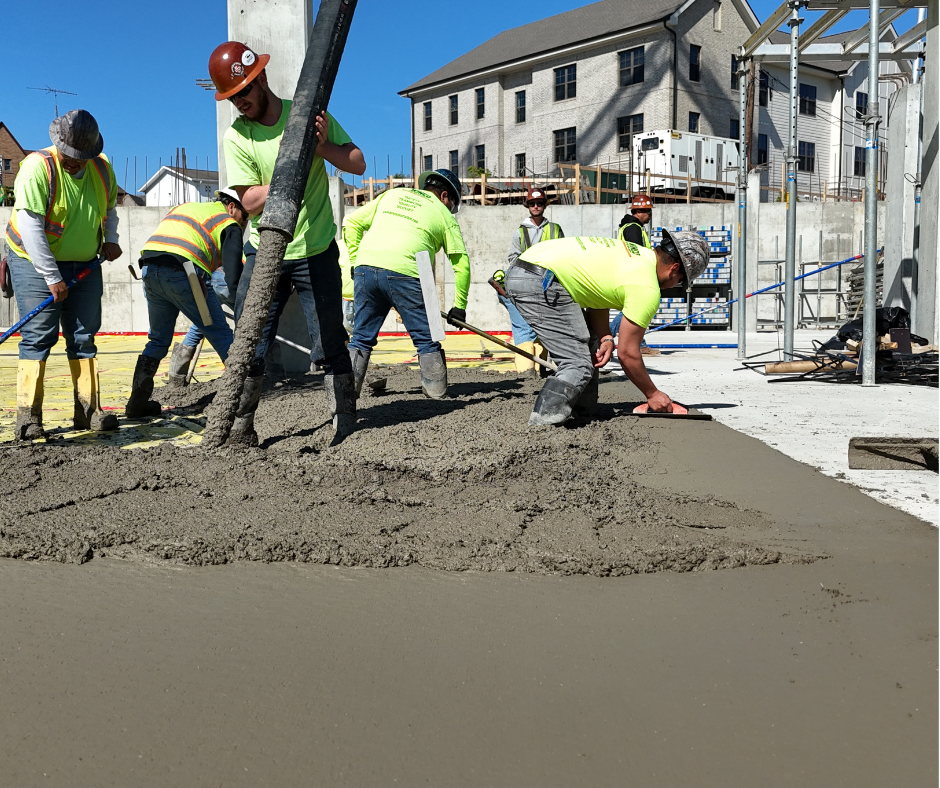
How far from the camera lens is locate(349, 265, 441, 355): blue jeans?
5281mm

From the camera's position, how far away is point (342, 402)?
443 cm

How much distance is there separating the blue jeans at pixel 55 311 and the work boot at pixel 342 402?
161cm

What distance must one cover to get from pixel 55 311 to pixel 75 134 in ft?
3.34

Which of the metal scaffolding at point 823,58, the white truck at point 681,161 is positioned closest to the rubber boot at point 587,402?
the metal scaffolding at point 823,58

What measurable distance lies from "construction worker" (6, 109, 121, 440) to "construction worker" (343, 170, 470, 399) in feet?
5.10

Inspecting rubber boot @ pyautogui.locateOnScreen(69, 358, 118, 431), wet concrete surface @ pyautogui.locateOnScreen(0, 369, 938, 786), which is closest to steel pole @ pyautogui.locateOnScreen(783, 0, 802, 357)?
wet concrete surface @ pyautogui.locateOnScreen(0, 369, 938, 786)

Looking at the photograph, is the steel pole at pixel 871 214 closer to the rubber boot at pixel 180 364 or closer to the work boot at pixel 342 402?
the work boot at pixel 342 402

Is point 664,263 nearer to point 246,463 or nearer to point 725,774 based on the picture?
point 246,463

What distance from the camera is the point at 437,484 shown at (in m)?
3.52

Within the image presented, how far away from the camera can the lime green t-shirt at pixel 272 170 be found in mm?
4090

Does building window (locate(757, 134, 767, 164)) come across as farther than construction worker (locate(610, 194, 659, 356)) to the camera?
Yes

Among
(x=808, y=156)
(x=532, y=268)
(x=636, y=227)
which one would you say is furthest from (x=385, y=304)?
(x=808, y=156)

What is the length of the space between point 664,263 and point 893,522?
2.02m

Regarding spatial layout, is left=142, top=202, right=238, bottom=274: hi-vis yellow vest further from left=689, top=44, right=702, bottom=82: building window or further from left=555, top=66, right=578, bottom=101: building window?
left=555, top=66, right=578, bottom=101: building window
